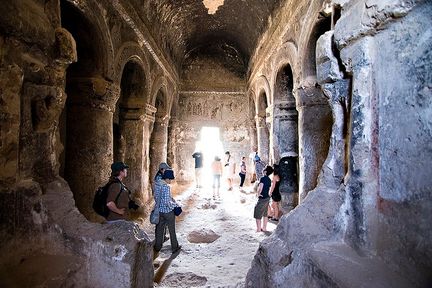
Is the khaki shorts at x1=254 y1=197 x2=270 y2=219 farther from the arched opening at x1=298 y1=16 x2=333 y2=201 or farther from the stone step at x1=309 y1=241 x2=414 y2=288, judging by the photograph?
the stone step at x1=309 y1=241 x2=414 y2=288

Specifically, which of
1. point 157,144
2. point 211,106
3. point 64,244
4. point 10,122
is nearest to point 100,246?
point 64,244

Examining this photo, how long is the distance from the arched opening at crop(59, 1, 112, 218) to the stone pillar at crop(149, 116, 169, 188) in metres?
4.48

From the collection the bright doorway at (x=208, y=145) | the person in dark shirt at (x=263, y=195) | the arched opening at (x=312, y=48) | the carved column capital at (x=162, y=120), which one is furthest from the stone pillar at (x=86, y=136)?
the bright doorway at (x=208, y=145)

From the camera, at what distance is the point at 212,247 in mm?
4980

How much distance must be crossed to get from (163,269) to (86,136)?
2.53 m

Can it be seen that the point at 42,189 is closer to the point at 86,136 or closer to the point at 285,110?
the point at 86,136

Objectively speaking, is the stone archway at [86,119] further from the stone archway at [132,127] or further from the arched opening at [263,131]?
the arched opening at [263,131]

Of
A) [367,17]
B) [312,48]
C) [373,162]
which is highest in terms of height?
[312,48]

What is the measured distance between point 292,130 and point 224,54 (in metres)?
7.03

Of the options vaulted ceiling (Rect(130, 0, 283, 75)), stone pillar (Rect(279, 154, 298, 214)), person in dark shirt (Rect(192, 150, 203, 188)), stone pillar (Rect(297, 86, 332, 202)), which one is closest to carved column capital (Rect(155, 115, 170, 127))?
person in dark shirt (Rect(192, 150, 203, 188))

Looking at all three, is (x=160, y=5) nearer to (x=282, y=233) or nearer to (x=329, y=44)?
(x=329, y=44)

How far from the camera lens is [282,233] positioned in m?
2.66

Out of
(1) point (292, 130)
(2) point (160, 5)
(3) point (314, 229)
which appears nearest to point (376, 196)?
(3) point (314, 229)

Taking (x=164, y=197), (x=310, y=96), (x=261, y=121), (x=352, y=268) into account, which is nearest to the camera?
(x=352, y=268)
